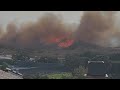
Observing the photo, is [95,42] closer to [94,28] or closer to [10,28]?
[94,28]

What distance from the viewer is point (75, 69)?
11609mm

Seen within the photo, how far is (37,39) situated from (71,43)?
54cm

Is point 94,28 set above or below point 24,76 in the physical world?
above

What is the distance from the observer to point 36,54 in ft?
38.2
